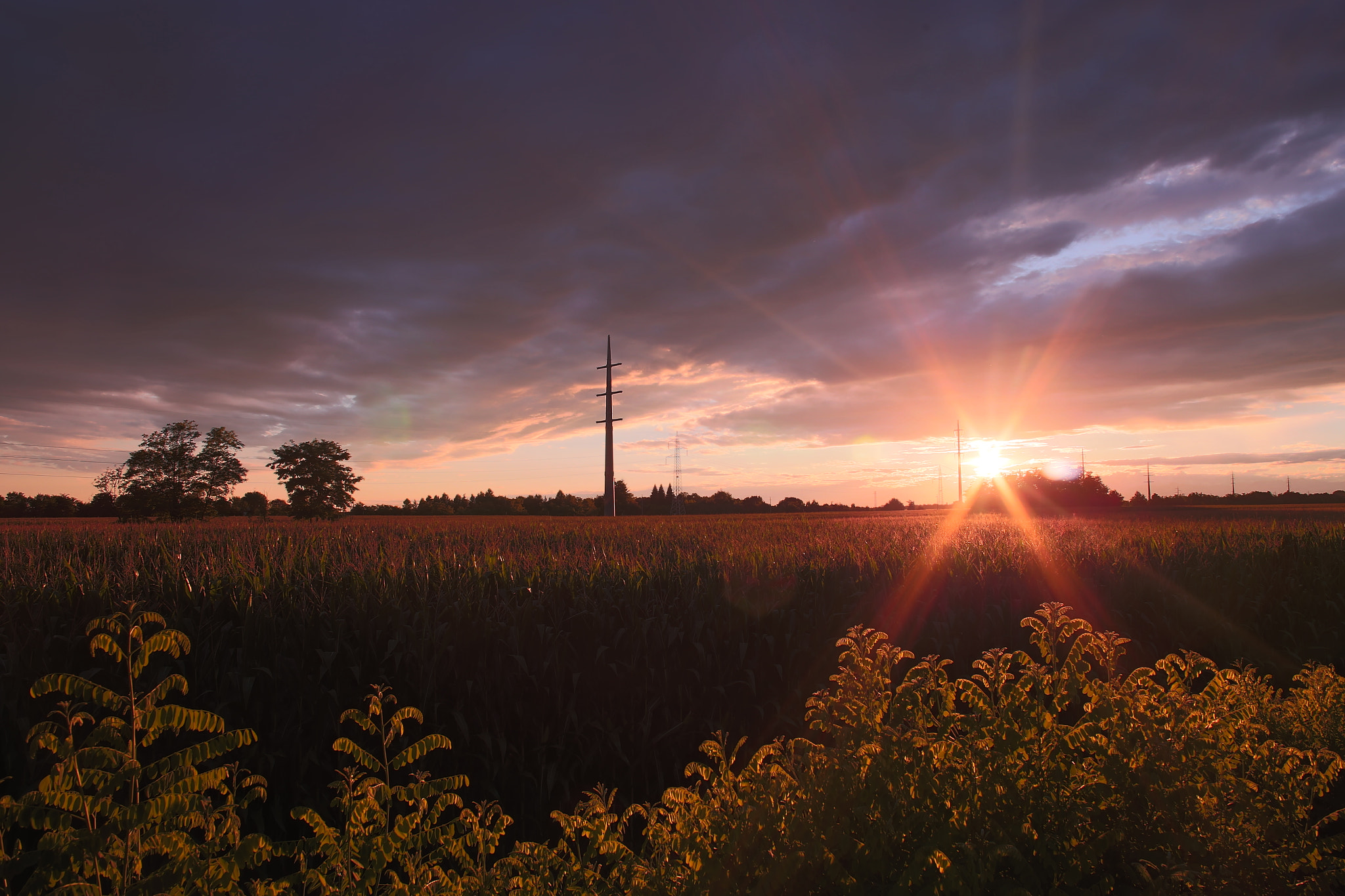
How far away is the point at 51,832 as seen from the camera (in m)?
1.83

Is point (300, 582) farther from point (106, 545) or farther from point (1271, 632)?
point (1271, 632)

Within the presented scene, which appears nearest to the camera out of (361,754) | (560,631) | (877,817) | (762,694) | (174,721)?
(174,721)

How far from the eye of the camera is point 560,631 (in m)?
6.91

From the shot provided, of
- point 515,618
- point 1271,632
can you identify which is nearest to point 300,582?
point 515,618

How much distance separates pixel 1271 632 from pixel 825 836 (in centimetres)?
1280

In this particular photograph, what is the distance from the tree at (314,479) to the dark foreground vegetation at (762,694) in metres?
36.4

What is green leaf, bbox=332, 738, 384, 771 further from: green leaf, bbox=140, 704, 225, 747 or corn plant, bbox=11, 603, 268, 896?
green leaf, bbox=140, 704, 225, 747

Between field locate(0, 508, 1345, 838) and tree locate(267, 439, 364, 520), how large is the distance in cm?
4184

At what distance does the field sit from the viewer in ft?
19.8

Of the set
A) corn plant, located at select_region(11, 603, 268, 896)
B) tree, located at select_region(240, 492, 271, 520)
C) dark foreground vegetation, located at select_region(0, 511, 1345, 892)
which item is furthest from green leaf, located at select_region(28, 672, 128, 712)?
tree, located at select_region(240, 492, 271, 520)

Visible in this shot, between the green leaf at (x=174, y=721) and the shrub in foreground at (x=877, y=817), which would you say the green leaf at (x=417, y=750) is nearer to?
the shrub in foreground at (x=877, y=817)

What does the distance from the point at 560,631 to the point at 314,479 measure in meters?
50.0

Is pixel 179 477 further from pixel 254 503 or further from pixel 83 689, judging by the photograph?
pixel 83 689

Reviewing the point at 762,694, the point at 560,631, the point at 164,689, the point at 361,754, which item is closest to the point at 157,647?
the point at 164,689
